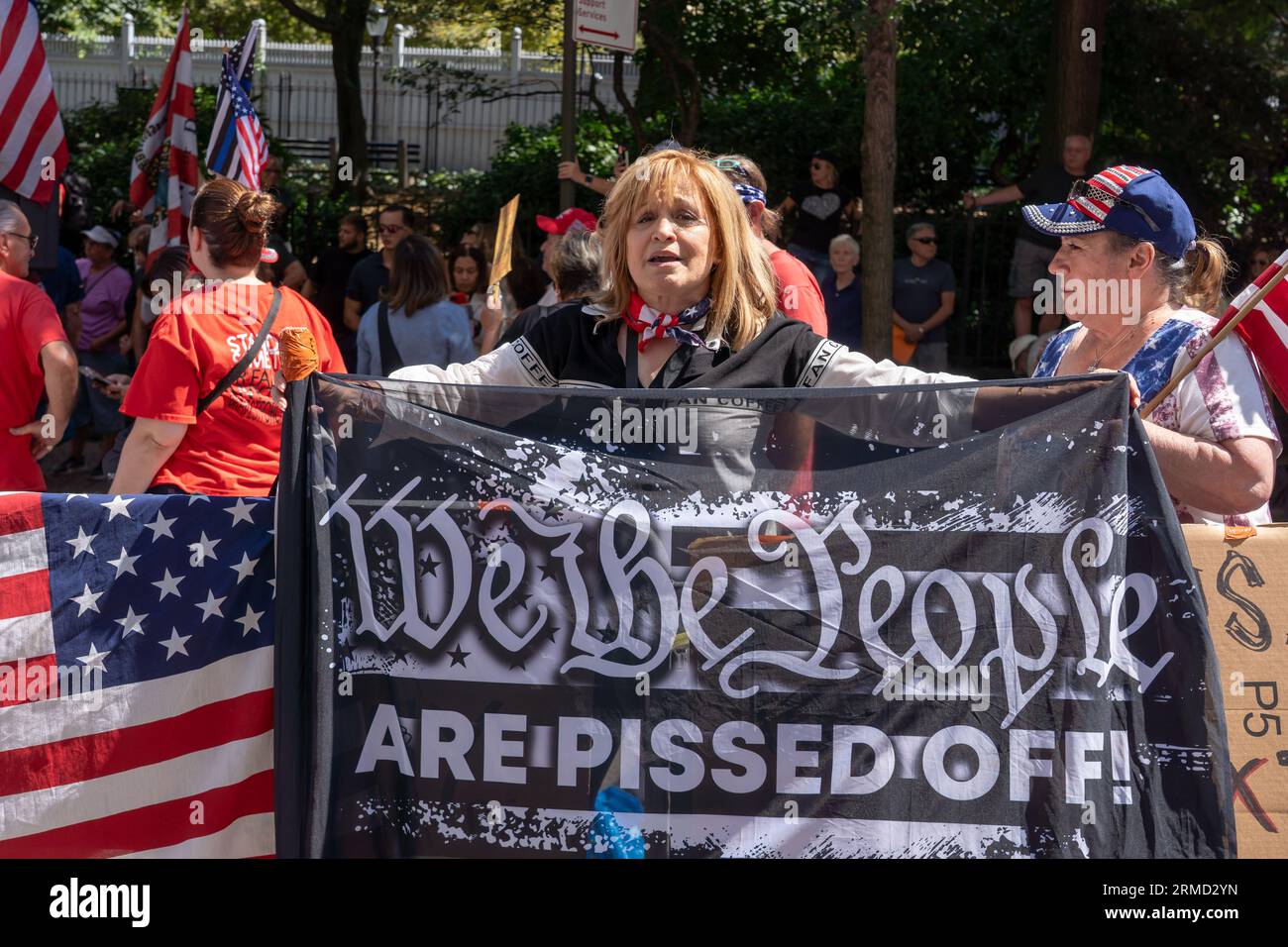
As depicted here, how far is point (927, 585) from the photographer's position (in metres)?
3.50

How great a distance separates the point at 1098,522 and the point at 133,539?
2479 mm

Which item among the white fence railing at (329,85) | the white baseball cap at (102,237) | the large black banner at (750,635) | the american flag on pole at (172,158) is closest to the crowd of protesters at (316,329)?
the large black banner at (750,635)

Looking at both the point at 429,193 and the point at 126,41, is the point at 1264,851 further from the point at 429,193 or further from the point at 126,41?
the point at 126,41

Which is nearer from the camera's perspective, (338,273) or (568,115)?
(568,115)

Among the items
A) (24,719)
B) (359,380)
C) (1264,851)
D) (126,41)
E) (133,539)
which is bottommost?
(1264,851)

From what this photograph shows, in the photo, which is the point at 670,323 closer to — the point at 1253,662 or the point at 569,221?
the point at 1253,662

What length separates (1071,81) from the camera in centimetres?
1220

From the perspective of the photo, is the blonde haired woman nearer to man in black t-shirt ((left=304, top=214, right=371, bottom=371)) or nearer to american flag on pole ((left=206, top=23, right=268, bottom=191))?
american flag on pole ((left=206, top=23, right=268, bottom=191))

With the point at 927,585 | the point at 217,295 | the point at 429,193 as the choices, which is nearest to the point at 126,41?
the point at 429,193

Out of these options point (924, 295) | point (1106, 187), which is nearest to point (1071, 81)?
point (924, 295)

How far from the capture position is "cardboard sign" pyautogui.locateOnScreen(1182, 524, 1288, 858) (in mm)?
3764

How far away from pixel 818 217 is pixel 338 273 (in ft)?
12.6

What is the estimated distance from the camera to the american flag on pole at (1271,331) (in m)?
3.82

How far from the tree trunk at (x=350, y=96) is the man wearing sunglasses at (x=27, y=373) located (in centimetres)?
1327
